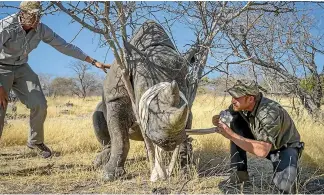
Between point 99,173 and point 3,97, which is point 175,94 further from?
point 3,97

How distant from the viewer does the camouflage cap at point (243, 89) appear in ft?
14.3

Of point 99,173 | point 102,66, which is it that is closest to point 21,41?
point 102,66

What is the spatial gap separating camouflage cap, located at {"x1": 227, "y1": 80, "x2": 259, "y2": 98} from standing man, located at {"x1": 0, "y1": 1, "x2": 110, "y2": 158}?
1944 millimetres

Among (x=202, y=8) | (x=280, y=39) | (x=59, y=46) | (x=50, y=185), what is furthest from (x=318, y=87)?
(x=50, y=185)

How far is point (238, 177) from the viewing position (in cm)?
486

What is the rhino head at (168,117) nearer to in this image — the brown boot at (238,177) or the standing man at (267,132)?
the standing man at (267,132)

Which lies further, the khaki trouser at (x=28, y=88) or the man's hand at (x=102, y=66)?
the khaki trouser at (x=28, y=88)

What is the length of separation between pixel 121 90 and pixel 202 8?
1362mm

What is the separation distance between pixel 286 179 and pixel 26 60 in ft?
12.0

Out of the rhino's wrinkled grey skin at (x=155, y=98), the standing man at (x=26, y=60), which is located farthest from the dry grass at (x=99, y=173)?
the standing man at (x=26, y=60)

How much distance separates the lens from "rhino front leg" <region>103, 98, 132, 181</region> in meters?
4.84

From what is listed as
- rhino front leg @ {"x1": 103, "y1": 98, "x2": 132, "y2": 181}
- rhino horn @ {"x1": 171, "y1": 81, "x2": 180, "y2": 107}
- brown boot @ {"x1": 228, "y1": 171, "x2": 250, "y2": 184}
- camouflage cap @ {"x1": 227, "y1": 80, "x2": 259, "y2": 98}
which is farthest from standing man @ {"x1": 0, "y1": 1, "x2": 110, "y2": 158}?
rhino horn @ {"x1": 171, "y1": 81, "x2": 180, "y2": 107}

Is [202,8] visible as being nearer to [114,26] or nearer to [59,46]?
[114,26]

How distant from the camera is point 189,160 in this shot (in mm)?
4891
